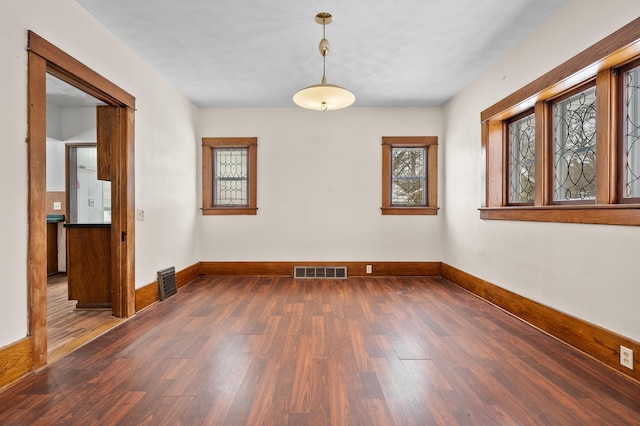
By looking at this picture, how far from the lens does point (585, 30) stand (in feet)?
8.11

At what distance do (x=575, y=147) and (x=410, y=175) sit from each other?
2.72 meters

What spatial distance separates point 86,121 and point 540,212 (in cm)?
654

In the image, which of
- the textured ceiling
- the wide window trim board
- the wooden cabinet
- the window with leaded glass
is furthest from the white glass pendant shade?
the wooden cabinet

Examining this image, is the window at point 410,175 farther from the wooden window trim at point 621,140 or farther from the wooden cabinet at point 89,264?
the wooden cabinet at point 89,264

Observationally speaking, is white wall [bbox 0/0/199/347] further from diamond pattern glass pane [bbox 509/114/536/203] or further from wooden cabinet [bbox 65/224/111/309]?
diamond pattern glass pane [bbox 509/114/536/203]

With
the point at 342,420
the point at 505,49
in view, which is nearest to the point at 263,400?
the point at 342,420

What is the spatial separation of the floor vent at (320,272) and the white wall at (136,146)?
1.71m

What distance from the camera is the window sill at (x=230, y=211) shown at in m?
5.35

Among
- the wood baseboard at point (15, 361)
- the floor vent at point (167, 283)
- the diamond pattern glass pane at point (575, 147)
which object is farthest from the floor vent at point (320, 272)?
the wood baseboard at point (15, 361)

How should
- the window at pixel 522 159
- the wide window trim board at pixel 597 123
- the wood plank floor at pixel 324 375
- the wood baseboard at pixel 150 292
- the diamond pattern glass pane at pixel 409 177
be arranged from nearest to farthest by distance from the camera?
1. the wood plank floor at pixel 324 375
2. the wide window trim board at pixel 597 123
3. the window at pixel 522 159
4. the wood baseboard at pixel 150 292
5. the diamond pattern glass pane at pixel 409 177

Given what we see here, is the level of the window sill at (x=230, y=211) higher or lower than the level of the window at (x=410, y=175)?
lower

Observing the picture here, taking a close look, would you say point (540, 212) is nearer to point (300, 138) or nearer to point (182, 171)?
point (300, 138)

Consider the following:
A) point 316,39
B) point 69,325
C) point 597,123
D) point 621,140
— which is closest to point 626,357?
point 621,140

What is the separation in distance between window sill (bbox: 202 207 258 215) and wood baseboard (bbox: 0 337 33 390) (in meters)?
3.31
